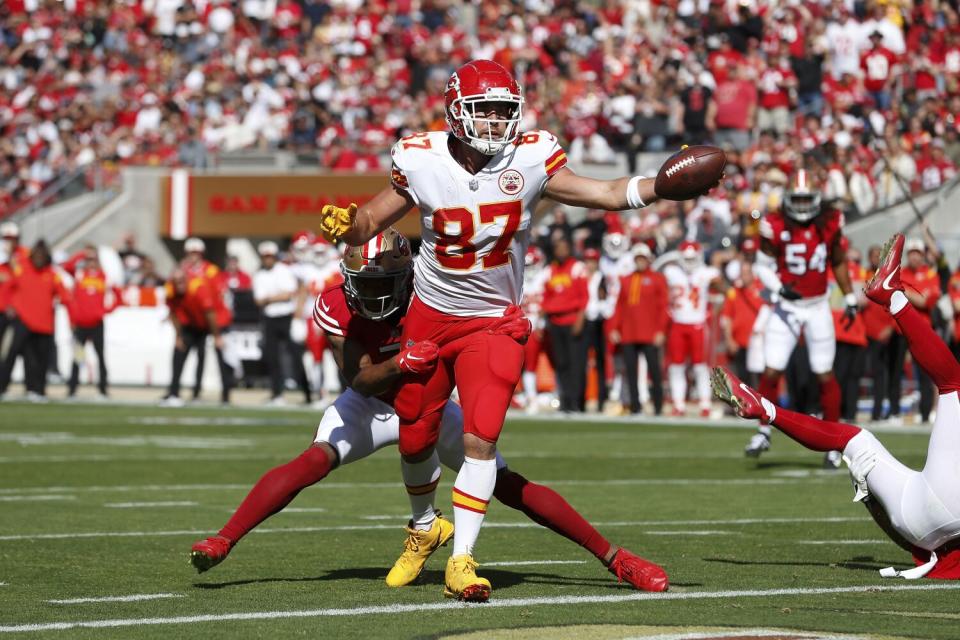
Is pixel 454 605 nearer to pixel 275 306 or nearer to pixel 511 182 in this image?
pixel 511 182

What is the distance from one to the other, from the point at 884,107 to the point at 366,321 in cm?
1671

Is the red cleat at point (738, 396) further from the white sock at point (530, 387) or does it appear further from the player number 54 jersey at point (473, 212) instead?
the white sock at point (530, 387)

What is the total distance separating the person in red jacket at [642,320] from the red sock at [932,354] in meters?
11.5

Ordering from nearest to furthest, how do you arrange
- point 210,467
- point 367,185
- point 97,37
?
1. point 210,467
2. point 367,185
3. point 97,37

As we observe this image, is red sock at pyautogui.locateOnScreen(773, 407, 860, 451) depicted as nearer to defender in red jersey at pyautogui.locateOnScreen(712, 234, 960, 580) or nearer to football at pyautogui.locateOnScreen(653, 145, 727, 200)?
defender in red jersey at pyautogui.locateOnScreen(712, 234, 960, 580)

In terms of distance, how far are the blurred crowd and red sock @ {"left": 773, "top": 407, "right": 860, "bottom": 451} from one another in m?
13.0

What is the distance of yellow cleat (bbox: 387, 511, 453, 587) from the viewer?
652cm

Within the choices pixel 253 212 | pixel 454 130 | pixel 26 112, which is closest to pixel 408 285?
pixel 454 130

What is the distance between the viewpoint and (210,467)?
12211 mm

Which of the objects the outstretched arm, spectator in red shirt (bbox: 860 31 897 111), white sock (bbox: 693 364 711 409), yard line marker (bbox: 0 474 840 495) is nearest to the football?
the outstretched arm

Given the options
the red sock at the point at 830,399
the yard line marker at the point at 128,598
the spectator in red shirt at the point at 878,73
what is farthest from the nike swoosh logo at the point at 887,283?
the spectator in red shirt at the point at 878,73

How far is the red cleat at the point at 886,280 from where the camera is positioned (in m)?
6.72

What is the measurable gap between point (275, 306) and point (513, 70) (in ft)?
29.6

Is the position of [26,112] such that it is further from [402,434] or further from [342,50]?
[402,434]
